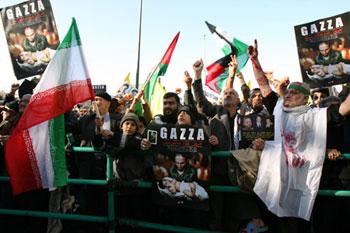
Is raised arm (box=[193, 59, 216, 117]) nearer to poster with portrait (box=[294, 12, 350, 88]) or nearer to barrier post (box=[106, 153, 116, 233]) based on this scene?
poster with portrait (box=[294, 12, 350, 88])

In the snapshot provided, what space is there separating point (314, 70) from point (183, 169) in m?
2.86

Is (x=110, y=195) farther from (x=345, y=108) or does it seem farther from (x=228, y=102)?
(x=345, y=108)

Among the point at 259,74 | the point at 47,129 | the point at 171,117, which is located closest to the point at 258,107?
the point at 259,74

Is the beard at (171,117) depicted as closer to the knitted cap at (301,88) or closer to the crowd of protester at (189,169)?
the crowd of protester at (189,169)

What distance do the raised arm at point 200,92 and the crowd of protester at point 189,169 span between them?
0.01 meters

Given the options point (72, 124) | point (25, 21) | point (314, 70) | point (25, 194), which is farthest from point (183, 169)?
point (25, 21)

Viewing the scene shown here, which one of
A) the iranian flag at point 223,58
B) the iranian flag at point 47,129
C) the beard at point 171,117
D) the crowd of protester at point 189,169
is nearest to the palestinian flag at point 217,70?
the iranian flag at point 223,58

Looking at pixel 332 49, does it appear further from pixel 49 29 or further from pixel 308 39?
pixel 49 29

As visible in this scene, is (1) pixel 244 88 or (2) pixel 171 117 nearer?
(2) pixel 171 117

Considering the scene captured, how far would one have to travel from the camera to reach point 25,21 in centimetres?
631

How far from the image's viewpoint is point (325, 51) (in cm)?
611

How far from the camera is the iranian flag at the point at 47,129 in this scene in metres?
4.57

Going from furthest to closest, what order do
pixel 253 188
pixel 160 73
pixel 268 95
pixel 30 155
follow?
pixel 160 73
pixel 268 95
pixel 30 155
pixel 253 188

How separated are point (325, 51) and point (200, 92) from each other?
199 centimetres
